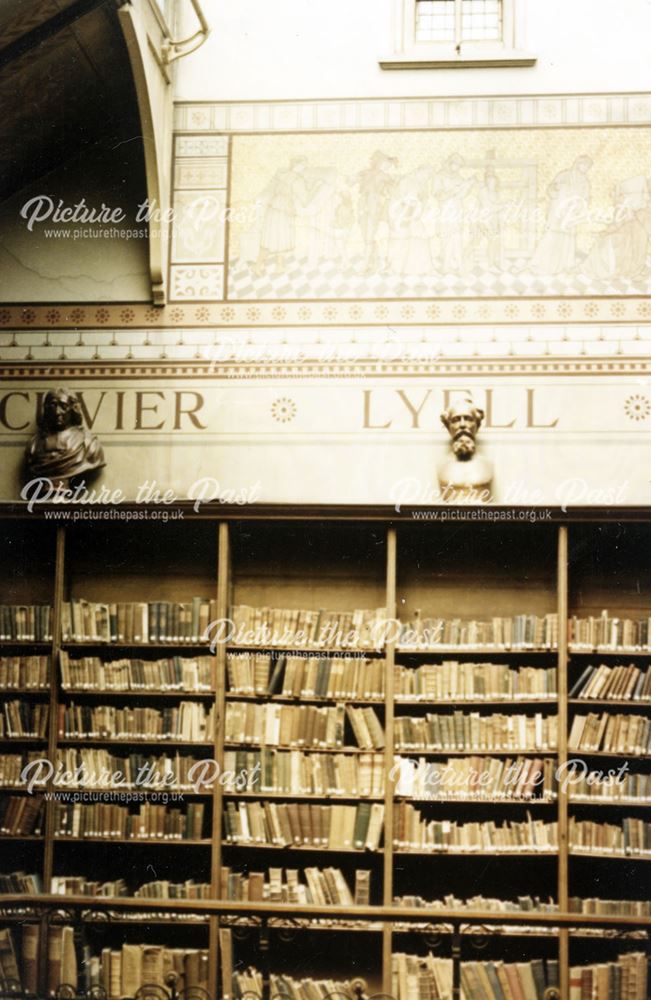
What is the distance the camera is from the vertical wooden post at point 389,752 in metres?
5.66

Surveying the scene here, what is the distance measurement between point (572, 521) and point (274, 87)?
3170 millimetres

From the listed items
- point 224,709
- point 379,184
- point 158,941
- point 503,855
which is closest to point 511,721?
point 503,855

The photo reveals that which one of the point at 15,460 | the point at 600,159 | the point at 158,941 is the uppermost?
the point at 600,159

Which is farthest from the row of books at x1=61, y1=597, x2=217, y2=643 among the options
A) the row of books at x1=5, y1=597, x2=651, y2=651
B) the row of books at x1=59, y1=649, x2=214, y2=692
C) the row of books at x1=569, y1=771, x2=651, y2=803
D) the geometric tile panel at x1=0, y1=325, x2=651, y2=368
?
the row of books at x1=569, y1=771, x2=651, y2=803

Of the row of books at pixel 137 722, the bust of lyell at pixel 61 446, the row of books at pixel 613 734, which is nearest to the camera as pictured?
the row of books at pixel 613 734

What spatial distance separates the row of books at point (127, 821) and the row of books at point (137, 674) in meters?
0.60

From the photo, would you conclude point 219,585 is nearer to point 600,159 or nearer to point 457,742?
point 457,742

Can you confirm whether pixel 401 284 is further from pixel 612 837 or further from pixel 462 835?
pixel 612 837

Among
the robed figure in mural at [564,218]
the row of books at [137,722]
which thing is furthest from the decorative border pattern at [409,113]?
the row of books at [137,722]

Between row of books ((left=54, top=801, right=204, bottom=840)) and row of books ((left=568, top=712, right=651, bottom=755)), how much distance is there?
196 cm

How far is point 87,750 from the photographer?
6.00 m

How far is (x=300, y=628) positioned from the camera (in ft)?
19.8

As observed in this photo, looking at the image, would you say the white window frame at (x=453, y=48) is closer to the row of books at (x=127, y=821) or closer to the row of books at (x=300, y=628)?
the row of books at (x=300, y=628)

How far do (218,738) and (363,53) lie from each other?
407 cm
